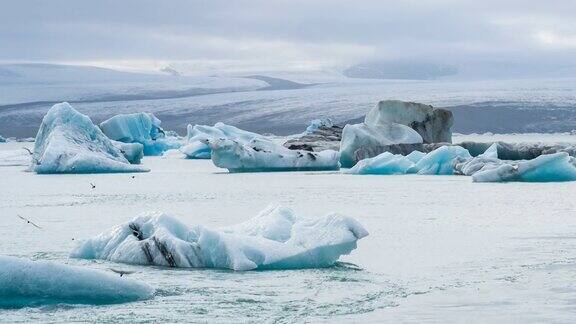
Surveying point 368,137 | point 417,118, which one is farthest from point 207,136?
point 368,137

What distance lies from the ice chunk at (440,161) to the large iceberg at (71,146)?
15.9 feet

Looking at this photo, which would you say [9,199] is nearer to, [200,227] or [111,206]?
[111,206]

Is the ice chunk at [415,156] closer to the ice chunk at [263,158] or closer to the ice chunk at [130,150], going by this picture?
the ice chunk at [263,158]

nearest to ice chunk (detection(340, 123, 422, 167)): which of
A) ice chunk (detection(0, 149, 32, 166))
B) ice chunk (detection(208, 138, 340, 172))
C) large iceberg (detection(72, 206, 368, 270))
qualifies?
ice chunk (detection(208, 138, 340, 172))

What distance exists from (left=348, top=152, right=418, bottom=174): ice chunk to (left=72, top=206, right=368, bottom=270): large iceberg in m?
10.6

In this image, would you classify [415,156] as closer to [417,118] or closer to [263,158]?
[263,158]

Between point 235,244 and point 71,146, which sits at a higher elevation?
point 235,244

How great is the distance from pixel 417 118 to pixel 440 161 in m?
4.09

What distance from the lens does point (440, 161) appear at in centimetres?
1725

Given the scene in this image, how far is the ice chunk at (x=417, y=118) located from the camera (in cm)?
2055

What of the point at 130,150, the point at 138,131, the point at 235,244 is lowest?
the point at 138,131

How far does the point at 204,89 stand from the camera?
49812 mm

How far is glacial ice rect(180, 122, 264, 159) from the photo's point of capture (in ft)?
77.6

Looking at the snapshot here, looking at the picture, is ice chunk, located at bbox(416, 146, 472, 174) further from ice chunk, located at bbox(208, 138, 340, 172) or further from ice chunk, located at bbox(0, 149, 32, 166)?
ice chunk, located at bbox(0, 149, 32, 166)
